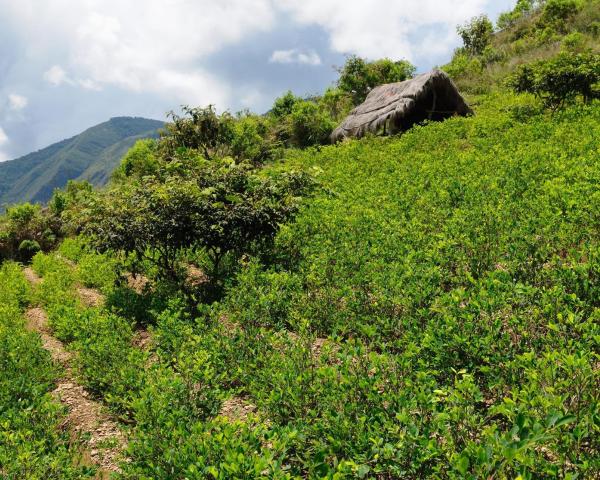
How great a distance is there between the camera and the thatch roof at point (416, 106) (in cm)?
1805

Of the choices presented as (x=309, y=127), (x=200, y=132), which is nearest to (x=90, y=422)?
(x=200, y=132)

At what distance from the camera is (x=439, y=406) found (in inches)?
138

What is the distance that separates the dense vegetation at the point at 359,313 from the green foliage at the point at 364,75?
16313 millimetres

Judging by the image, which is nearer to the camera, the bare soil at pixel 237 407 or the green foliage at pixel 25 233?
the bare soil at pixel 237 407

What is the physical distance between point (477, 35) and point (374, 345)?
46765mm

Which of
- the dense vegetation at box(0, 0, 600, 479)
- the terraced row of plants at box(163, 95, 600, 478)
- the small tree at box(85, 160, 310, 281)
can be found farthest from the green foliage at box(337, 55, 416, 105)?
the small tree at box(85, 160, 310, 281)

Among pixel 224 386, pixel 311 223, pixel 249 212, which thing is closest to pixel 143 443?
pixel 224 386

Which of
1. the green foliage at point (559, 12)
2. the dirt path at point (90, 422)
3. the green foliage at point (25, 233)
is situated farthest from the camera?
the green foliage at point (559, 12)

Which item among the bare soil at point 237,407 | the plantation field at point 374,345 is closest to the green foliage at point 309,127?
the plantation field at point 374,345

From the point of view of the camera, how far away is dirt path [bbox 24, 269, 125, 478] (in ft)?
14.5

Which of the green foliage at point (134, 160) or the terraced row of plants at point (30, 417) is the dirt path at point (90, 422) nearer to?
the terraced row of plants at point (30, 417)

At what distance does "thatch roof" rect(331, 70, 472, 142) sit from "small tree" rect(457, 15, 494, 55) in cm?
2778

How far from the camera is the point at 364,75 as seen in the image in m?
29.7

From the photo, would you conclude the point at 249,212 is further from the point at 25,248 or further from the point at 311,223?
the point at 25,248
